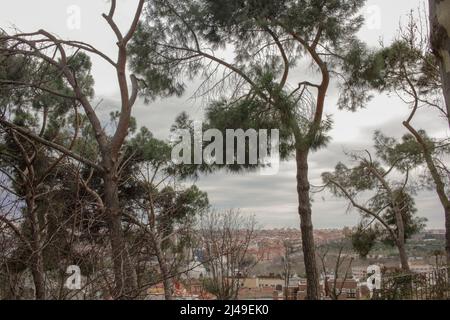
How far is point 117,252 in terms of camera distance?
339 centimetres

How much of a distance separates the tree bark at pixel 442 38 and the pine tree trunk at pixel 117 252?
2.26m

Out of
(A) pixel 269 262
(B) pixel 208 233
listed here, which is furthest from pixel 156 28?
(A) pixel 269 262

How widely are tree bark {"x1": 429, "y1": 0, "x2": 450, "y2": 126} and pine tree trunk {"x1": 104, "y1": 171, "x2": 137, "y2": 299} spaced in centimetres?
226

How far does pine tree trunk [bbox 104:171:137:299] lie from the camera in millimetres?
3064

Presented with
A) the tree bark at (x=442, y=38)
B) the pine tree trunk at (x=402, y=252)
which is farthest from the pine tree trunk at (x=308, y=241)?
the pine tree trunk at (x=402, y=252)

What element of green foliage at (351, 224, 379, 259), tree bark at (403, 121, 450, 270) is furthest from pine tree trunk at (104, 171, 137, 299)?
green foliage at (351, 224, 379, 259)

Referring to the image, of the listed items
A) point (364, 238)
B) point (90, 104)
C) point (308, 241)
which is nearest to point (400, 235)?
point (364, 238)

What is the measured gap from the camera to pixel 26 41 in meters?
4.59

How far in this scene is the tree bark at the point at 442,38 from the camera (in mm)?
1340

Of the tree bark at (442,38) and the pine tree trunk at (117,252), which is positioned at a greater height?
the tree bark at (442,38)

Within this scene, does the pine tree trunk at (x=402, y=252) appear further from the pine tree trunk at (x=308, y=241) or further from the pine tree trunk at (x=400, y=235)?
the pine tree trunk at (x=308, y=241)

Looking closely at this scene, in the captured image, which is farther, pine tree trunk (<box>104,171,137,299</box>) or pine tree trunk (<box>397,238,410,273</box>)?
pine tree trunk (<box>397,238,410,273</box>)

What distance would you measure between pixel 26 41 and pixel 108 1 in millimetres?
1189

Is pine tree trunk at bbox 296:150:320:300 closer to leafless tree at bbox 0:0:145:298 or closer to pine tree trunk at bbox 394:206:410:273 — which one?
leafless tree at bbox 0:0:145:298
